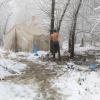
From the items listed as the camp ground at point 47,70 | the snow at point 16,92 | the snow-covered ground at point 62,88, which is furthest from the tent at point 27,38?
the snow at point 16,92

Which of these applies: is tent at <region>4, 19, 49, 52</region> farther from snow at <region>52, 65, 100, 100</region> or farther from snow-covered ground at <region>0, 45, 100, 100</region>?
snow at <region>52, 65, 100, 100</region>

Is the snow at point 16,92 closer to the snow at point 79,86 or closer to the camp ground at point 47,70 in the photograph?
the camp ground at point 47,70

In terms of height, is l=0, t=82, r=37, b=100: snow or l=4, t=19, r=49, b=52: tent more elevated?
l=4, t=19, r=49, b=52: tent

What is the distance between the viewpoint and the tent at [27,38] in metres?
25.3

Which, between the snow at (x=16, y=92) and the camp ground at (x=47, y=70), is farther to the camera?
Answer: the camp ground at (x=47, y=70)

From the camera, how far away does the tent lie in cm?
2531

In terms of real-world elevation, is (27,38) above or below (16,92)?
above

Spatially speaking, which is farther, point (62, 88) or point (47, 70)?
point (47, 70)

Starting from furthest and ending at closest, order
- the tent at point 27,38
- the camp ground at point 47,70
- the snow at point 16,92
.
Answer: the tent at point 27,38
the camp ground at point 47,70
the snow at point 16,92

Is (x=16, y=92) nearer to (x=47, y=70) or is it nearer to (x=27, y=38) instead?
(x=47, y=70)

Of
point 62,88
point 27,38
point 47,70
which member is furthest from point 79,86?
point 27,38

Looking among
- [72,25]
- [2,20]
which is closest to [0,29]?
[2,20]

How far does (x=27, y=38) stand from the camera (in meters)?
25.7

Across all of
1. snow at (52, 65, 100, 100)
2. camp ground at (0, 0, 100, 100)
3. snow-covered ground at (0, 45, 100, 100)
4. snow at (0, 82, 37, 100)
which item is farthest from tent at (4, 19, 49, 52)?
snow at (0, 82, 37, 100)
